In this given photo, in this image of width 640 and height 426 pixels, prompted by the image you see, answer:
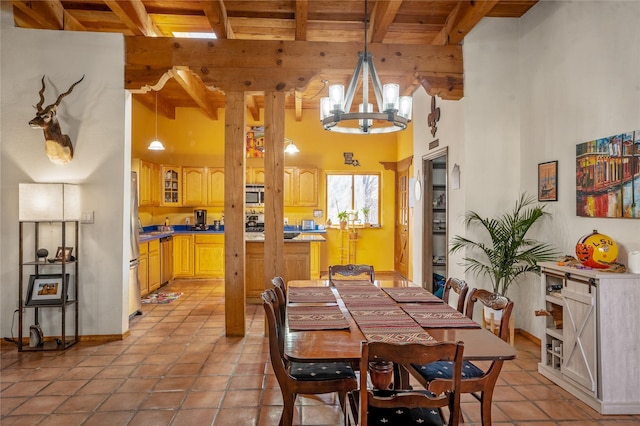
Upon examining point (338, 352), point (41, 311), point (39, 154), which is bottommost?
point (41, 311)

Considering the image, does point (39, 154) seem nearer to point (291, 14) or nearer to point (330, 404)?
point (291, 14)

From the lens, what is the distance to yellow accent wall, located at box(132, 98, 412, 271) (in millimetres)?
8211

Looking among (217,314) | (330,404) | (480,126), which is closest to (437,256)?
(480,126)

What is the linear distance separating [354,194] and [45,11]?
18.9ft

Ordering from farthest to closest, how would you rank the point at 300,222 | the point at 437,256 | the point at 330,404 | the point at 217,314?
the point at 300,222 < the point at 437,256 < the point at 217,314 < the point at 330,404

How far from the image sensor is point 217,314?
514 centimetres

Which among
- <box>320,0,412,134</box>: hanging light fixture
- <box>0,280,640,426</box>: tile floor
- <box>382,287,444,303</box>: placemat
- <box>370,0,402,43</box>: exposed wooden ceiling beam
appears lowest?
<box>0,280,640,426</box>: tile floor

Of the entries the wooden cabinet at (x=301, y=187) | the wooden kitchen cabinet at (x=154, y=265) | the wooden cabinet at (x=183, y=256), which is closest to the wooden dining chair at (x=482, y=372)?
the wooden kitchen cabinet at (x=154, y=265)

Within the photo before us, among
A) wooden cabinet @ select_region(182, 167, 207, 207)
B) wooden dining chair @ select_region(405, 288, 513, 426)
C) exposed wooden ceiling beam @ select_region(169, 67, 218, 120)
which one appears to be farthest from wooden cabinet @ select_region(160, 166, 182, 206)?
wooden dining chair @ select_region(405, 288, 513, 426)

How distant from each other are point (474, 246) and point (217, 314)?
10.2 feet

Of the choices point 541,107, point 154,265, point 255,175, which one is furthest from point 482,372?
point 255,175

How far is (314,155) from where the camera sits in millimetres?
8328

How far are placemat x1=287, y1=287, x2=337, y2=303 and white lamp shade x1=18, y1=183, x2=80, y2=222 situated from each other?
7.77 ft

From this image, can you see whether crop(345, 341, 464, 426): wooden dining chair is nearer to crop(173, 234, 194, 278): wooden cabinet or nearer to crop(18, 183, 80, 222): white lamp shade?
crop(18, 183, 80, 222): white lamp shade
